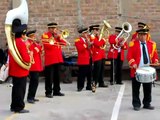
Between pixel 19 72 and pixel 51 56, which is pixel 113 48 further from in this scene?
pixel 19 72

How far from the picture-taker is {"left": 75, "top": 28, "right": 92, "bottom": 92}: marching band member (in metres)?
13.0

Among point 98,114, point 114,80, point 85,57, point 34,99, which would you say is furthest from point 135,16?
point 98,114

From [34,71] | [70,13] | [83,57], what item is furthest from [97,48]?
[70,13]

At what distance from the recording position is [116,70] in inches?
582

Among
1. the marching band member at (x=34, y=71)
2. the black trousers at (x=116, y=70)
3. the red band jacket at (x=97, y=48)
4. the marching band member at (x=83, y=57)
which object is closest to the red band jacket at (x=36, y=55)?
the marching band member at (x=34, y=71)

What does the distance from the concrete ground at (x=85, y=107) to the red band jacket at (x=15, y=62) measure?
80 cm

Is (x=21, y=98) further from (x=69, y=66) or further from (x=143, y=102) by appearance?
(x=69, y=66)

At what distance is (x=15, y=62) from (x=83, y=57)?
12.1ft

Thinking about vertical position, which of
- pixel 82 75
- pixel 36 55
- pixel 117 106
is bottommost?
pixel 117 106

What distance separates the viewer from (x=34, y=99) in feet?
37.7

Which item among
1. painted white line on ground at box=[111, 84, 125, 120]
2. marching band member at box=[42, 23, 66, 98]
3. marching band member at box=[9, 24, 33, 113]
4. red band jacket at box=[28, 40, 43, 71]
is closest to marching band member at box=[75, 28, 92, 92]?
marching band member at box=[42, 23, 66, 98]

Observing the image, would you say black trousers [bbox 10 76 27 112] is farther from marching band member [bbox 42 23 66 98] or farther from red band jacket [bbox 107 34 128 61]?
red band jacket [bbox 107 34 128 61]

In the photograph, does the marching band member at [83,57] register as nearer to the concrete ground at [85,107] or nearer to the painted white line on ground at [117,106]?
the concrete ground at [85,107]

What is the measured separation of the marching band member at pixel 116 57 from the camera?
47.8ft
